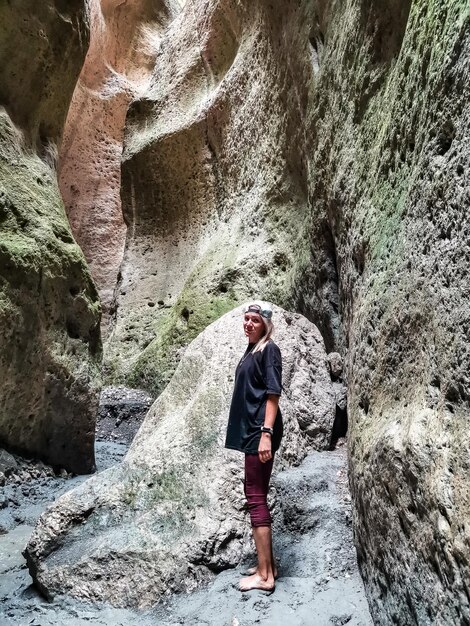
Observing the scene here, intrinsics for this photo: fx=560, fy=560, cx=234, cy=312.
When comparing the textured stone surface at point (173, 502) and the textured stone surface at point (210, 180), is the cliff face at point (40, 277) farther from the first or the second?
the textured stone surface at point (210, 180)

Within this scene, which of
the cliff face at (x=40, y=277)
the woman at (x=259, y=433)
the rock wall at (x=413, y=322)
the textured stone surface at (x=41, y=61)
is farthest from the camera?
the textured stone surface at (x=41, y=61)

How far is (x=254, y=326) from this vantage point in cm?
322

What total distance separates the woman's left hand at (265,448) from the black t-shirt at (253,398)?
5 centimetres

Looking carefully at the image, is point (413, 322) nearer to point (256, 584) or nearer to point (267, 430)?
point (267, 430)

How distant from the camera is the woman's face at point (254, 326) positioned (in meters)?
3.22

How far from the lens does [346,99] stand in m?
4.94

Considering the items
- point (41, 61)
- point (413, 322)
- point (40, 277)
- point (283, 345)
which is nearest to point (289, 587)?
point (413, 322)

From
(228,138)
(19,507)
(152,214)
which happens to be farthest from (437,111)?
(152,214)

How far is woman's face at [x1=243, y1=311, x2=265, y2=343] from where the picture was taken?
3219 mm

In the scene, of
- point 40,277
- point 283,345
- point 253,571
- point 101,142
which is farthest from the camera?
point 101,142

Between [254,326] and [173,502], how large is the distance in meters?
1.31

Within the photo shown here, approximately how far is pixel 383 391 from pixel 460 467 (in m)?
0.98

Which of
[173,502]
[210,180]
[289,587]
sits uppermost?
[210,180]

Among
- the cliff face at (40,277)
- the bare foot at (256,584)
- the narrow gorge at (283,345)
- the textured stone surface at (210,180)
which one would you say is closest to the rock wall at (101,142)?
the textured stone surface at (210,180)
